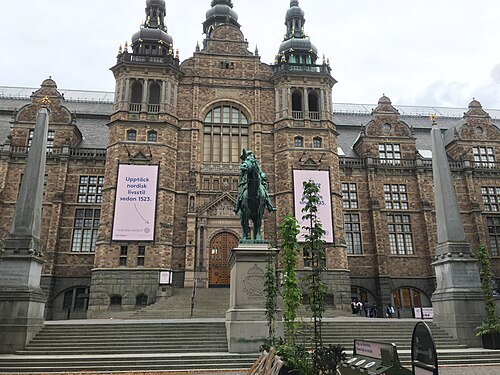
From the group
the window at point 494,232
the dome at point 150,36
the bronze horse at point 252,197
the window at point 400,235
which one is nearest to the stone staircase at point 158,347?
the bronze horse at point 252,197

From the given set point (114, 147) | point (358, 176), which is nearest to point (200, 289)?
point (114, 147)

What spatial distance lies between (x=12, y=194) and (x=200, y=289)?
1572 centimetres

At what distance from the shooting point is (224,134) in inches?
1222

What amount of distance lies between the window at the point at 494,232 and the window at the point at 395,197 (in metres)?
7.19

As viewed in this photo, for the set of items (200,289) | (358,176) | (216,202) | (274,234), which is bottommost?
(200,289)

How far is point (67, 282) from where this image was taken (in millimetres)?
27312

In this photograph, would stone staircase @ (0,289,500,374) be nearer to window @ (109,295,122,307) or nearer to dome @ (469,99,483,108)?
window @ (109,295,122,307)

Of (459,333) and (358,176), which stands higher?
(358,176)

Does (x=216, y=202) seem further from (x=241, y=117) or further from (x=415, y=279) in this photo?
(x=415, y=279)

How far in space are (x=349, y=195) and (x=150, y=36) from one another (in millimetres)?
20903

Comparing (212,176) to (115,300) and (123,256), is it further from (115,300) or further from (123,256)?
(115,300)

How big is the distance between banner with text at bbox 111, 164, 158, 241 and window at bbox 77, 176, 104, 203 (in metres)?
3.64

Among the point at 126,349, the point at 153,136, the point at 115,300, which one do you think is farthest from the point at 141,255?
the point at 126,349

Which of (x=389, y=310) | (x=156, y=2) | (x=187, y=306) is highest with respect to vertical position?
(x=156, y=2)
